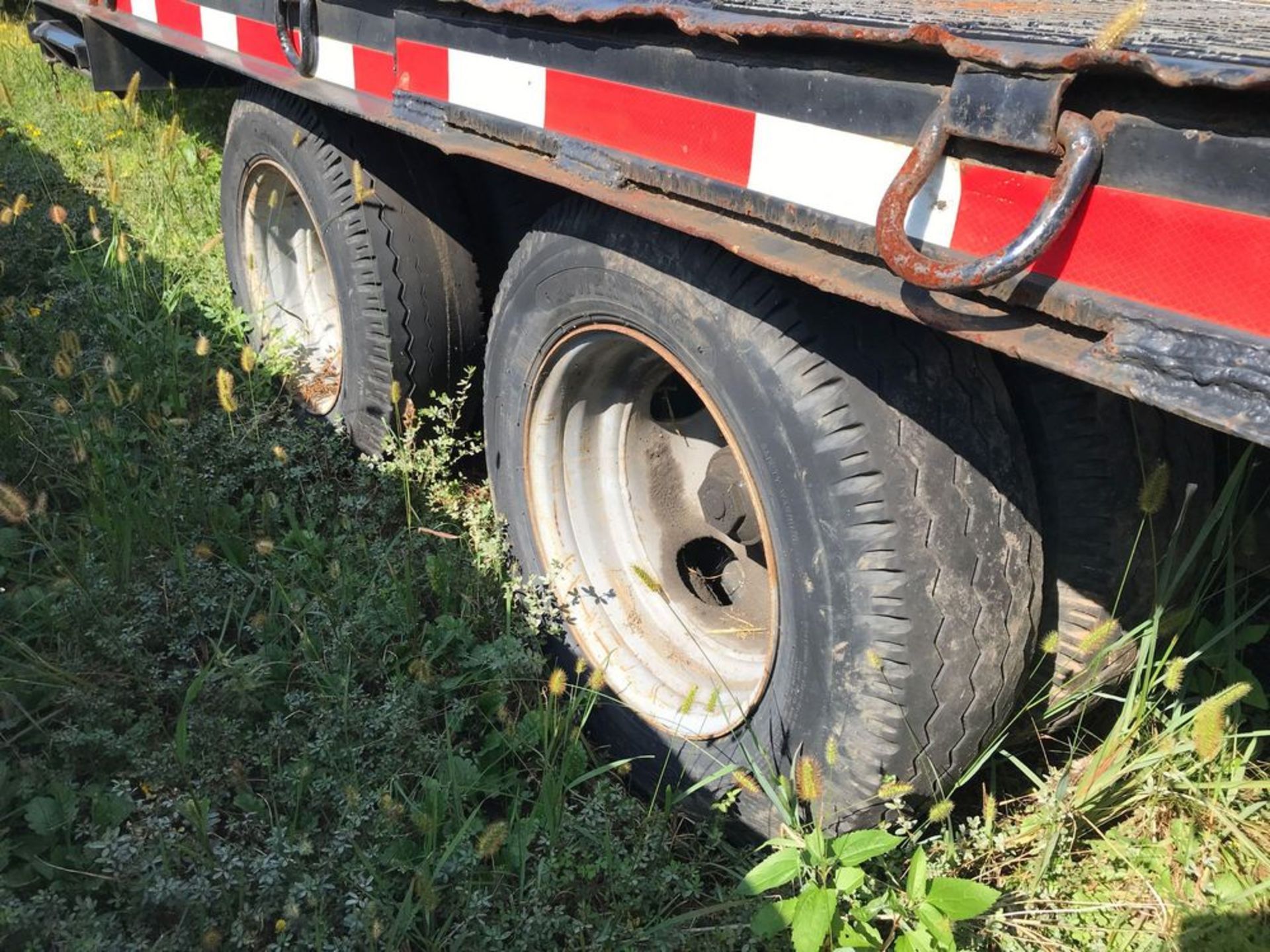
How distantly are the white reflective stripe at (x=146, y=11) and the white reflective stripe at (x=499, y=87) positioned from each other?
6.02 feet

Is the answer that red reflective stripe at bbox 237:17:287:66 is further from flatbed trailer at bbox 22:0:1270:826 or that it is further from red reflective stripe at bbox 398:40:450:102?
red reflective stripe at bbox 398:40:450:102

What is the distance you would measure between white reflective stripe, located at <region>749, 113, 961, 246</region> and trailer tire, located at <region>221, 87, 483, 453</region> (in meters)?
1.25

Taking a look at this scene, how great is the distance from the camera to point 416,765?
198 cm

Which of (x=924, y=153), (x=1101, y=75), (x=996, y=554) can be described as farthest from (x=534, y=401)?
(x=1101, y=75)

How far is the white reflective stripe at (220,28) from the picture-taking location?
2736mm

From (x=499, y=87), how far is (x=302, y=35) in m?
0.82

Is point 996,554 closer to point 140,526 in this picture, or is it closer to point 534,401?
point 534,401

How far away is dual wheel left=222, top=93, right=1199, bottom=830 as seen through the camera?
147 centimetres

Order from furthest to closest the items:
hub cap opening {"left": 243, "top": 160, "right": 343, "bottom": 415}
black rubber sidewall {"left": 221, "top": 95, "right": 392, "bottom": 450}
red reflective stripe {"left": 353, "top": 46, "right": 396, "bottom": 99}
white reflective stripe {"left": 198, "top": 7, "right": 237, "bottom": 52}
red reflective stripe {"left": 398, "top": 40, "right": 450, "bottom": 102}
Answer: hub cap opening {"left": 243, "top": 160, "right": 343, "bottom": 415}
white reflective stripe {"left": 198, "top": 7, "right": 237, "bottom": 52}
black rubber sidewall {"left": 221, "top": 95, "right": 392, "bottom": 450}
red reflective stripe {"left": 353, "top": 46, "right": 396, "bottom": 99}
red reflective stripe {"left": 398, "top": 40, "right": 450, "bottom": 102}

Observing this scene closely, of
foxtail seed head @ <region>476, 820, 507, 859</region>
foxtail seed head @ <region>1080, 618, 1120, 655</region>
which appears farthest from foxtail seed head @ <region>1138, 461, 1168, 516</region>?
foxtail seed head @ <region>476, 820, 507, 859</region>

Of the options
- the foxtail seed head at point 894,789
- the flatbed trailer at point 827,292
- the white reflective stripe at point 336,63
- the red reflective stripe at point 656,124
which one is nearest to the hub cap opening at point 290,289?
the flatbed trailer at point 827,292

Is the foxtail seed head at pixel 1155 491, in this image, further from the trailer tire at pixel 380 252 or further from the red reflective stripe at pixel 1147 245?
the trailer tire at pixel 380 252

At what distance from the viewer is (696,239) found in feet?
5.31

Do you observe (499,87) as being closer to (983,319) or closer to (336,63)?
(336,63)
